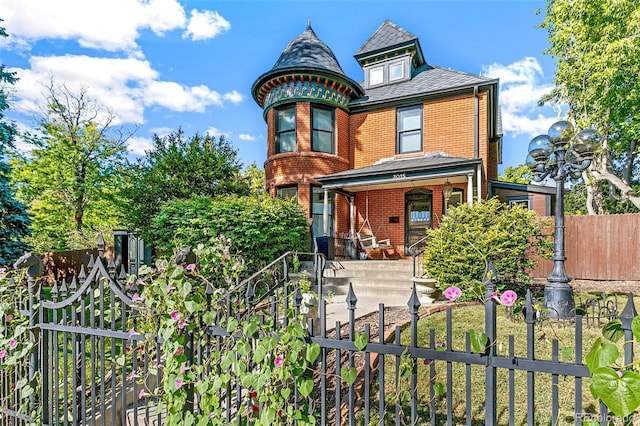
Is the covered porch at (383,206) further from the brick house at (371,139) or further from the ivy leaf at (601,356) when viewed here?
the ivy leaf at (601,356)

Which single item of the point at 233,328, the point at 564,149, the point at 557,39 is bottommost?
the point at 233,328

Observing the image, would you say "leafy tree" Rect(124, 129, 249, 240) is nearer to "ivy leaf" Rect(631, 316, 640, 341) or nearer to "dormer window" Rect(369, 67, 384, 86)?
"dormer window" Rect(369, 67, 384, 86)

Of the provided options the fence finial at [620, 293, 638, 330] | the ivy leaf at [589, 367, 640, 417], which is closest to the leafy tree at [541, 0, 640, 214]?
the fence finial at [620, 293, 638, 330]

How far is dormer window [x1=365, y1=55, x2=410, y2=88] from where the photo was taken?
46.0 ft

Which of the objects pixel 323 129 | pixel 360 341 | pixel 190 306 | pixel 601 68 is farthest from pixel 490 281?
pixel 601 68

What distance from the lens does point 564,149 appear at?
18.4ft

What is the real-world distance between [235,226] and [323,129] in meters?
6.24

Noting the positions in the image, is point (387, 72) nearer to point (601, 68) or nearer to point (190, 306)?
point (601, 68)

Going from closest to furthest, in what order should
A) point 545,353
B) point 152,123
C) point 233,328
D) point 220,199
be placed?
point 233,328
point 545,353
point 220,199
point 152,123

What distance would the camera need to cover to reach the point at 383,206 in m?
13.2

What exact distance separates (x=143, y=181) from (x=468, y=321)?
1108cm

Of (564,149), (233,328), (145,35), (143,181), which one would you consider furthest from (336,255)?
(233,328)

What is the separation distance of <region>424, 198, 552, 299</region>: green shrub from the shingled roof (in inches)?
316

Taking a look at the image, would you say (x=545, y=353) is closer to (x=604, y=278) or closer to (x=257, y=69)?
(x=604, y=278)
